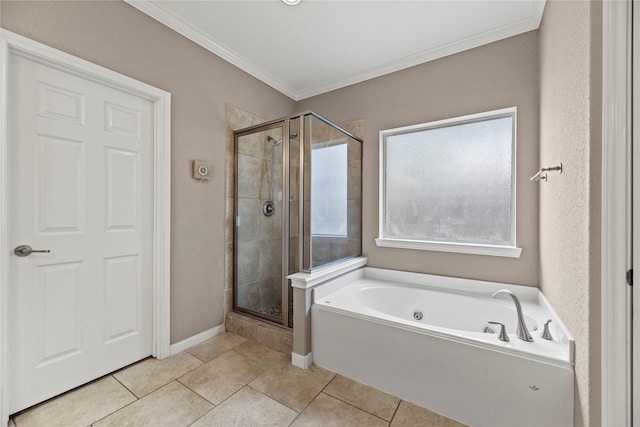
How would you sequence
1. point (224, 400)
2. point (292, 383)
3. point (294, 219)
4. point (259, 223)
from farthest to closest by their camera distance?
point (259, 223), point (294, 219), point (292, 383), point (224, 400)

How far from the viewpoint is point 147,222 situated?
1977 millimetres

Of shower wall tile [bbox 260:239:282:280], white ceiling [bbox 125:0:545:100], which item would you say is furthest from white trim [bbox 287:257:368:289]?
white ceiling [bbox 125:0:545:100]

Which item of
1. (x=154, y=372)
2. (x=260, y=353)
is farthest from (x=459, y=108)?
(x=154, y=372)

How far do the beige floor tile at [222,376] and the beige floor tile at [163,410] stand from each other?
0.20 feet

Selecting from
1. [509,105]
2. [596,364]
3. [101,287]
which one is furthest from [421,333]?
[101,287]

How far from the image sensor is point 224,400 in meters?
1.58

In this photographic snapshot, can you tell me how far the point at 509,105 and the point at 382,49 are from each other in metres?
1.16

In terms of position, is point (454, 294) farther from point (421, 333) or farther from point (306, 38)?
point (306, 38)

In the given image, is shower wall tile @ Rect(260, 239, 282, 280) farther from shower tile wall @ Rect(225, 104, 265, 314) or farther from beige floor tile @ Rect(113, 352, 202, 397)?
beige floor tile @ Rect(113, 352, 202, 397)

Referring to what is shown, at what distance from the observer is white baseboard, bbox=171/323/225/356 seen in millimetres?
2086

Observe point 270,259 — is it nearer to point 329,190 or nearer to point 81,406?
point 329,190

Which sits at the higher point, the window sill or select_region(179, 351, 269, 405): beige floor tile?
the window sill

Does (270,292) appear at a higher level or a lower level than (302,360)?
higher
